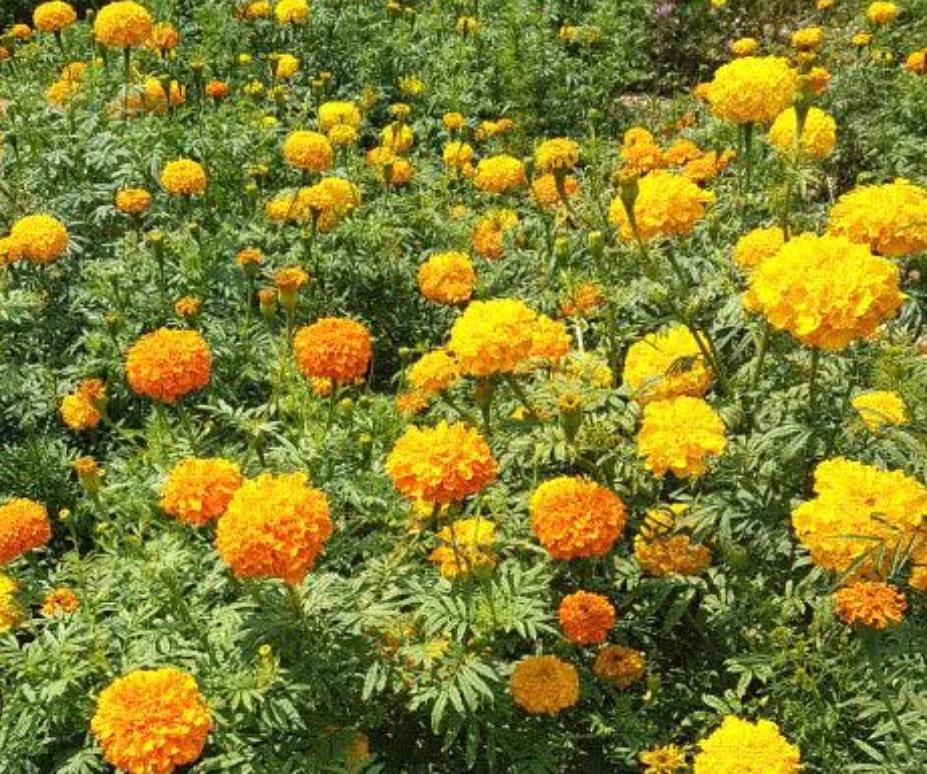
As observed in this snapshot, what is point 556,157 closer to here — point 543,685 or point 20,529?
point 543,685

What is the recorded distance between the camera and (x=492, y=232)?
12.9ft

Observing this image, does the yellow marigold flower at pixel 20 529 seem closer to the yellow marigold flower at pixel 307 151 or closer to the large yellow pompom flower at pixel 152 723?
the large yellow pompom flower at pixel 152 723

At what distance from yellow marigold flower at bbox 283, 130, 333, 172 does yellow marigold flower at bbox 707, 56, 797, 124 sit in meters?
1.50

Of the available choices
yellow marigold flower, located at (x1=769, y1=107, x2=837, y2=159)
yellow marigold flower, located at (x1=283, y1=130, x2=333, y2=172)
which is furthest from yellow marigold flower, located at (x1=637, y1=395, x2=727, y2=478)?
yellow marigold flower, located at (x1=283, y1=130, x2=333, y2=172)

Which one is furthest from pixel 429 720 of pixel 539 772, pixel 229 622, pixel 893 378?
pixel 893 378

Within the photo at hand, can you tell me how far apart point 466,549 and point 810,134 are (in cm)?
157

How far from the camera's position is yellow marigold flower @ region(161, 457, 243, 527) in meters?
2.29

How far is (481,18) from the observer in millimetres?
6309

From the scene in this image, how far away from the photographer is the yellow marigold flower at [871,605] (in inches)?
81.8

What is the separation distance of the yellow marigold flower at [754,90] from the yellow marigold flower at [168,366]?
1.42m

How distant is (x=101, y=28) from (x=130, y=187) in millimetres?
642

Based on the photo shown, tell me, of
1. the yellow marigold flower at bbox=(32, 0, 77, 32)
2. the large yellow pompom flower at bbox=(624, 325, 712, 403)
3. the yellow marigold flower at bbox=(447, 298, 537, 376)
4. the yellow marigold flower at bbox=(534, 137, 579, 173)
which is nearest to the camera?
the yellow marigold flower at bbox=(447, 298, 537, 376)

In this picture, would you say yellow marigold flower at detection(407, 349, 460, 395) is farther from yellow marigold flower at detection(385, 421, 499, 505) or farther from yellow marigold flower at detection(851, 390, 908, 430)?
yellow marigold flower at detection(851, 390, 908, 430)

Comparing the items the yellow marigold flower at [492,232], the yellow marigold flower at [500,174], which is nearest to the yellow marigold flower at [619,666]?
the yellow marigold flower at [492,232]
